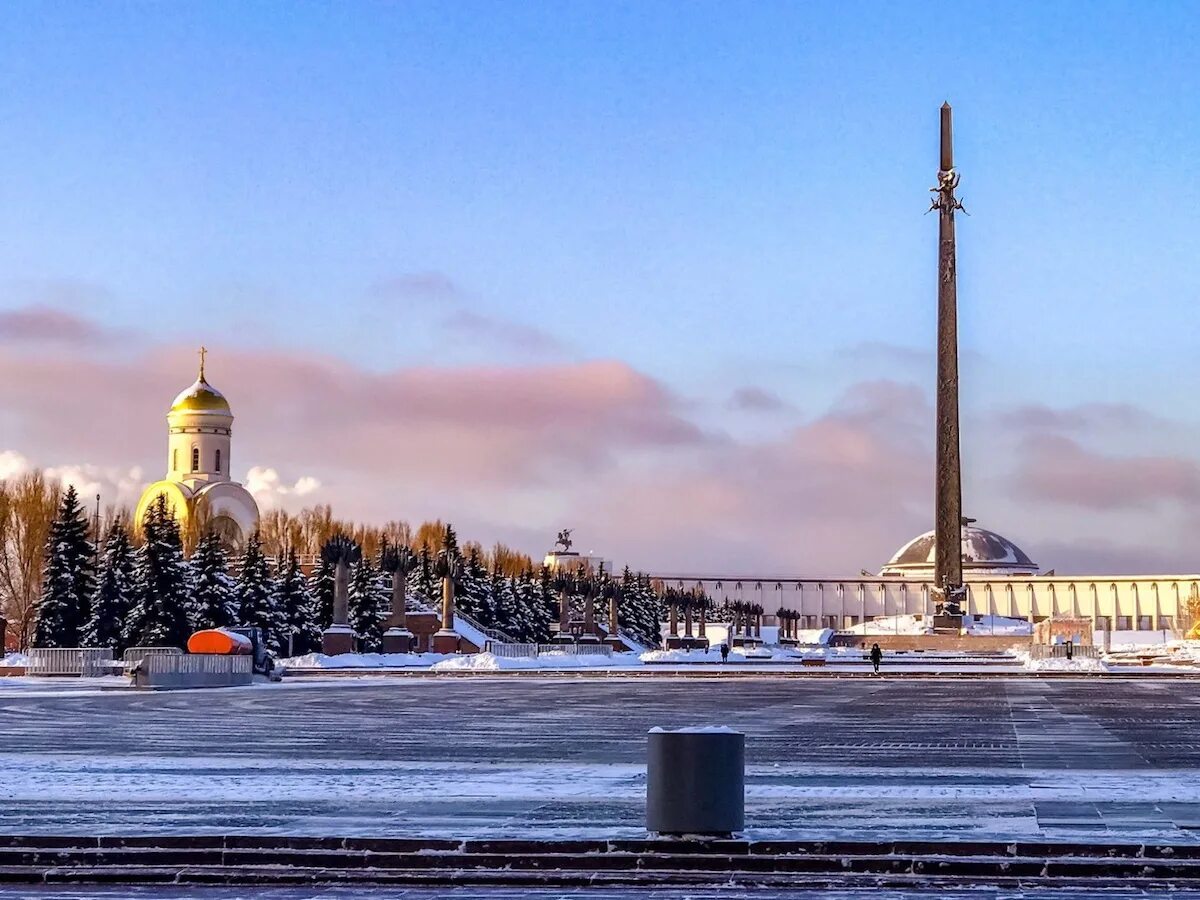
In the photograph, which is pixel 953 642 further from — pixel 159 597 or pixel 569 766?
pixel 569 766

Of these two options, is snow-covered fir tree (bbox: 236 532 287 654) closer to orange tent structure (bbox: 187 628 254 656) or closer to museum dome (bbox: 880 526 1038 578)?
orange tent structure (bbox: 187 628 254 656)

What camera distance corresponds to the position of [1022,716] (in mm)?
23625

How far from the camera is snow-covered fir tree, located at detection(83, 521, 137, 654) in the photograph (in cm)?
5903

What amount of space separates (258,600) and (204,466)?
38.0m

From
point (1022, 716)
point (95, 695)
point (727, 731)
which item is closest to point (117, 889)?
point (727, 731)

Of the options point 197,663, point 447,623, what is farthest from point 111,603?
point 197,663

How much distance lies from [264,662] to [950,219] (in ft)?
135

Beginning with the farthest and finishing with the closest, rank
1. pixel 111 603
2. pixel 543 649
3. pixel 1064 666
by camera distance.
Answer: pixel 543 649, pixel 111 603, pixel 1064 666

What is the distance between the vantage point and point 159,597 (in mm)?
59188

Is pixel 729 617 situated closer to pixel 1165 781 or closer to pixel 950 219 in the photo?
pixel 950 219

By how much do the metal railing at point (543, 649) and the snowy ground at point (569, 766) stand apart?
114ft

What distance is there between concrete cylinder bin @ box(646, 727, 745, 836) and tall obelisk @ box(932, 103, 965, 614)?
58.4m

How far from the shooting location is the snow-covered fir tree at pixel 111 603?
5903 cm

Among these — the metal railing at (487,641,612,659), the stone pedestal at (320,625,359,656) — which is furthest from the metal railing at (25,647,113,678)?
the metal railing at (487,641,612,659)
